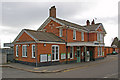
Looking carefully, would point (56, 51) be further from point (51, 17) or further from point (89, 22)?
point (89, 22)

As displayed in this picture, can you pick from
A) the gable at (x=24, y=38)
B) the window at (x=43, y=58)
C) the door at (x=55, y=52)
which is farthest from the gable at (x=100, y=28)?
the gable at (x=24, y=38)

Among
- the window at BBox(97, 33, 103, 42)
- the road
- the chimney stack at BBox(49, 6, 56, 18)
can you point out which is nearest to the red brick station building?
the chimney stack at BBox(49, 6, 56, 18)

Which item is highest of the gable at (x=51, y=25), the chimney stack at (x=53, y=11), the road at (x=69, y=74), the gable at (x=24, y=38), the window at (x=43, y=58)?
the chimney stack at (x=53, y=11)

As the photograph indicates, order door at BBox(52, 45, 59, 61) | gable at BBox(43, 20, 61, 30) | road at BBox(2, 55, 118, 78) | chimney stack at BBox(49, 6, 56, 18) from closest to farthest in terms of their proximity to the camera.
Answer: road at BBox(2, 55, 118, 78) → door at BBox(52, 45, 59, 61) → gable at BBox(43, 20, 61, 30) → chimney stack at BBox(49, 6, 56, 18)

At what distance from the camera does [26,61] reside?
17172 millimetres

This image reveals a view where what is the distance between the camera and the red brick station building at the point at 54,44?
16047mm

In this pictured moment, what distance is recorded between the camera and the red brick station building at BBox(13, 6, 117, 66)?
16047 mm

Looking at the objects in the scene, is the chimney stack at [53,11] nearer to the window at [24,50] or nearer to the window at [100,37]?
the window at [24,50]

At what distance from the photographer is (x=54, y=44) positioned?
57.7ft

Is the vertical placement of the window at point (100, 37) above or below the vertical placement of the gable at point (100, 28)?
below

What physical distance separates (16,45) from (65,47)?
8062mm

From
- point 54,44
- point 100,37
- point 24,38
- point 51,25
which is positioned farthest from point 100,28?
point 24,38

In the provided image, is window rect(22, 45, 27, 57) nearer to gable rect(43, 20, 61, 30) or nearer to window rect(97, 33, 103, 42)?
gable rect(43, 20, 61, 30)

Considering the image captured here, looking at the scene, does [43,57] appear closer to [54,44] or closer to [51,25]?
[54,44]
